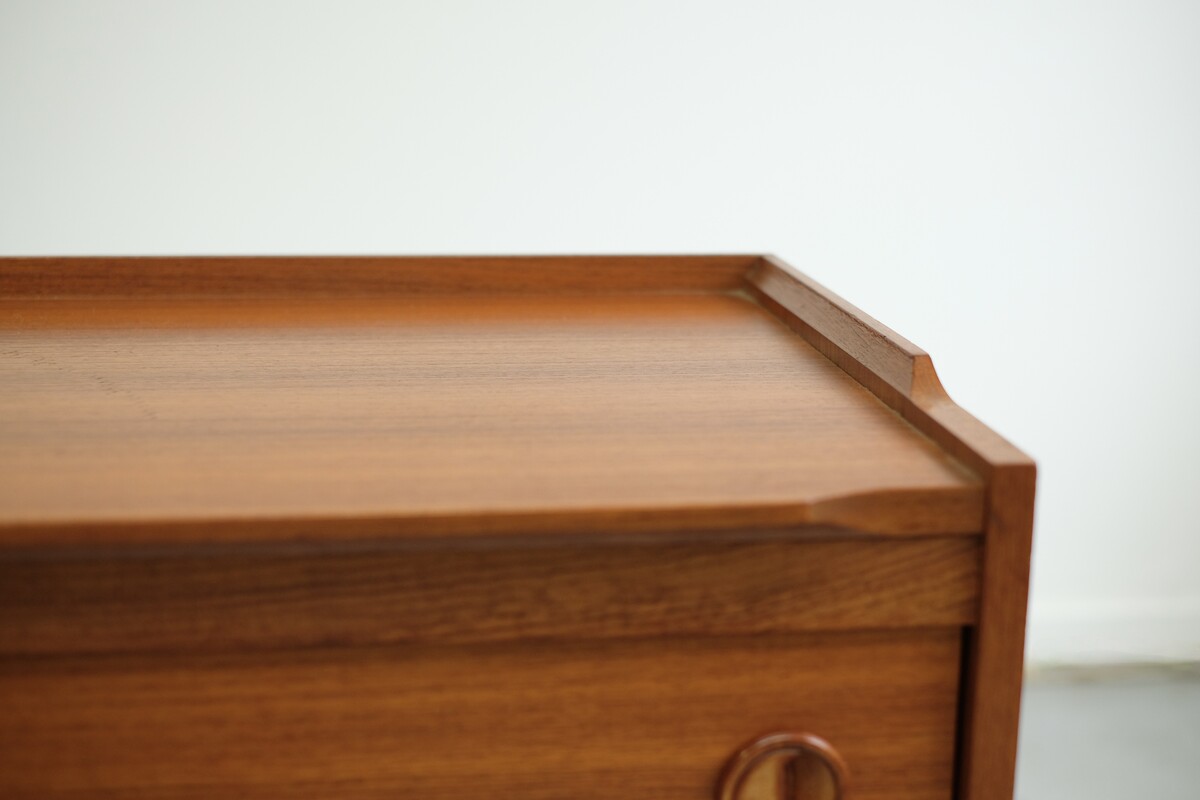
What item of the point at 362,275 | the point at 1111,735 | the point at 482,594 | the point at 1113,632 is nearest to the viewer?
the point at 482,594

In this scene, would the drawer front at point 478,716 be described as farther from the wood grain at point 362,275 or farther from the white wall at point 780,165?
the white wall at point 780,165

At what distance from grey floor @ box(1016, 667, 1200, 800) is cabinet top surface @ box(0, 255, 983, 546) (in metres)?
0.81

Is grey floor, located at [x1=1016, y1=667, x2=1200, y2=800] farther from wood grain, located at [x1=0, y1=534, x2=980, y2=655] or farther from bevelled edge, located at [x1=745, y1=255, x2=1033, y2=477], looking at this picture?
wood grain, located at [x1=0, y1=534, x2=980, y2=655]

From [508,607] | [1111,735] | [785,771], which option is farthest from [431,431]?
[1111,735]

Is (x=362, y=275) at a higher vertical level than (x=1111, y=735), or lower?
higher

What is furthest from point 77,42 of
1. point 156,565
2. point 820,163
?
point 156,565

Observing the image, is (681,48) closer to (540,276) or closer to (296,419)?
(540,276)

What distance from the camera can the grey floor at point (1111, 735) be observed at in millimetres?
1349

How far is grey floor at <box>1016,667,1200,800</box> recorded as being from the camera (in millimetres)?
1349

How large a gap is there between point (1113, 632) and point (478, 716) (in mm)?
1376

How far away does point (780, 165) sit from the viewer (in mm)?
1522

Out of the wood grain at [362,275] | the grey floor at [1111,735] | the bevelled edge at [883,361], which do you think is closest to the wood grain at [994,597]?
the bevelled edge at [883,361]

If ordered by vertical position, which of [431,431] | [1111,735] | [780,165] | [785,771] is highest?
[780,165]

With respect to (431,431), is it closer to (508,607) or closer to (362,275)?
(508,607)
